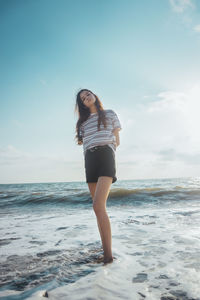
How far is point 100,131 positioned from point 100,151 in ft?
0.89

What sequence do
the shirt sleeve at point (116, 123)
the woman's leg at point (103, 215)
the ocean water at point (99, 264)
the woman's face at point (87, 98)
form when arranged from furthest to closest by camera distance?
the woman's face at point (87, 98) → the shirt sleeve at point (116, 123) → the woman's leg at point (103, 215) → the ocean water at point (99, 264)

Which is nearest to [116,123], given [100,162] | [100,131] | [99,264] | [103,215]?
[100,131]

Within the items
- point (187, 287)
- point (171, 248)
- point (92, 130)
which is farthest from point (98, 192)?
point (171, 248)

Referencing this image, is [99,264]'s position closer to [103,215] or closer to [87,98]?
[103,215]

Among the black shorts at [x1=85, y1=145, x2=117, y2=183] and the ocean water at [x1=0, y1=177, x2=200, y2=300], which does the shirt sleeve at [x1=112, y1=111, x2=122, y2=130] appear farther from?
the ocean water at [x1=0, y1=177, x2=200, y2=300]

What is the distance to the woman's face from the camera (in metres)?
2.96

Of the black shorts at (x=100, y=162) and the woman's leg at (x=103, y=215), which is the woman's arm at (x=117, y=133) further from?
the woman's leg at (x=103, y=215)

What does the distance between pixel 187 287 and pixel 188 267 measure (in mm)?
512

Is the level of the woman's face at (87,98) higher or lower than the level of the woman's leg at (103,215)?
higher

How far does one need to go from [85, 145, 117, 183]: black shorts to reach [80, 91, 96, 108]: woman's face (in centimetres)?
72

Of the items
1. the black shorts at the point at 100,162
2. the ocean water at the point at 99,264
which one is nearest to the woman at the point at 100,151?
the black shorts at the point at 100,162

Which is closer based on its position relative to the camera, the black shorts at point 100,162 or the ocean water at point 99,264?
the ocean water at point 99,264

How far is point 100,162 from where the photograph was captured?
2609 mm

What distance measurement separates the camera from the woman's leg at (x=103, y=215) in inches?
97.3
